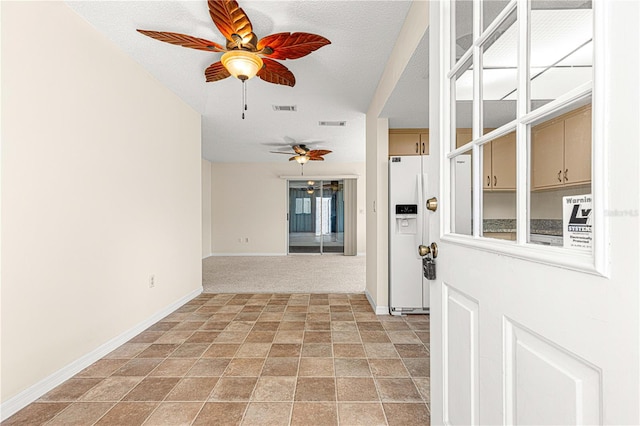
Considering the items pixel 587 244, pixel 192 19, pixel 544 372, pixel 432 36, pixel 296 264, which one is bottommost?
pixel 296 264

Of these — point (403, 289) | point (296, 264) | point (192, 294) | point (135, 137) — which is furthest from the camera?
point (296, 264)

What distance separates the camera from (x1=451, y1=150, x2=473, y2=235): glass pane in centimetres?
99

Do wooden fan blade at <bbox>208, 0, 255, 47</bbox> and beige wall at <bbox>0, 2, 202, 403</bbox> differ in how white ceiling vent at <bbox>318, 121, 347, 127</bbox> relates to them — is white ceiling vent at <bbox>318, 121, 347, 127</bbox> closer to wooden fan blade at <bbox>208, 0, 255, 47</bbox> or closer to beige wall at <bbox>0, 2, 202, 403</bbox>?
beige wall at <bbox>0, 2, 202, 403</bbox>

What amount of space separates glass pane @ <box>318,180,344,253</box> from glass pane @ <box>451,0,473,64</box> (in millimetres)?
7106

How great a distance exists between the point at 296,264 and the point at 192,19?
16.8ft

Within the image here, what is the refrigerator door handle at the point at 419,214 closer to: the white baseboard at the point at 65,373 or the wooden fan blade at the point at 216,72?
the wooden fan blade at the point at 216,72

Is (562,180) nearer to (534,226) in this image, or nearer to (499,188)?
(534,226)

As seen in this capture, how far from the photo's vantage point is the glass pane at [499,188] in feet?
2.57

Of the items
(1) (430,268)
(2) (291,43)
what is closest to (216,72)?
(2) (291,43)

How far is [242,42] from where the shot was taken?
2.02 metres

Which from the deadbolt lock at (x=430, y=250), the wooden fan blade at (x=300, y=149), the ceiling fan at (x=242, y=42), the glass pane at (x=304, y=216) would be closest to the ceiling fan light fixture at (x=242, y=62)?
the ceiling fan at (x=242, y=42)

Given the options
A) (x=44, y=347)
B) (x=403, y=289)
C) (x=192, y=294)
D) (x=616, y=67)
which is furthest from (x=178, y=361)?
(x=616, y=67)

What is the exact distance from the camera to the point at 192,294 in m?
3.84

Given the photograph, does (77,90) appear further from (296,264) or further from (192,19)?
(296,264)
